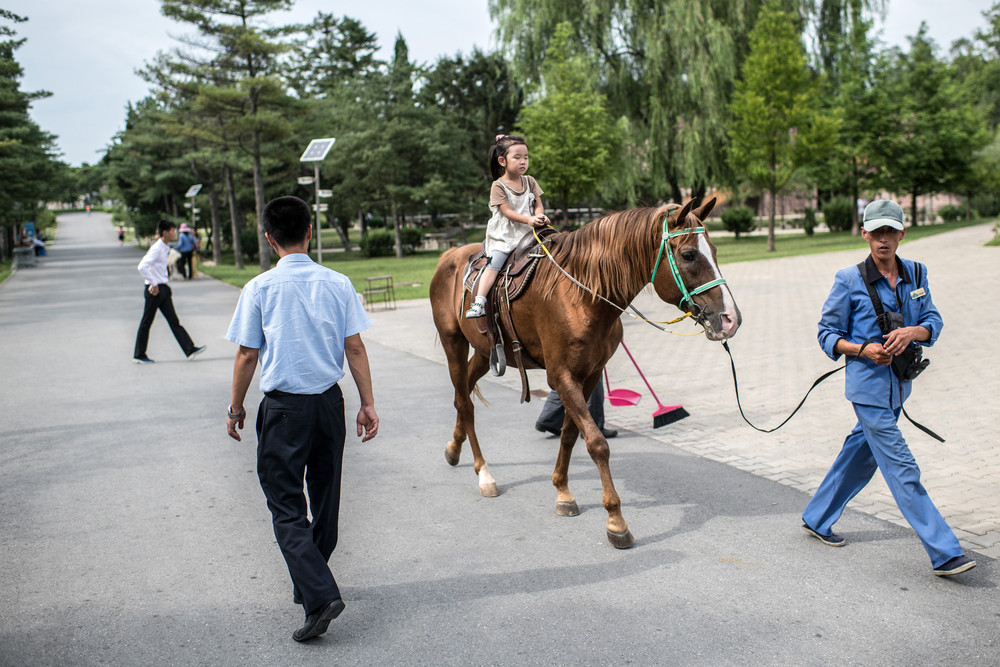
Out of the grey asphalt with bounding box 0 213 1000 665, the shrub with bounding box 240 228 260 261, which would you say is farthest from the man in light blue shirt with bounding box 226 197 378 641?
the shrub with bounding box 240 228 260 261

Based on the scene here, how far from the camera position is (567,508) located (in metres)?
5.11

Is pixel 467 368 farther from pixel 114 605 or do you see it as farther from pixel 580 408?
pixel 114 605

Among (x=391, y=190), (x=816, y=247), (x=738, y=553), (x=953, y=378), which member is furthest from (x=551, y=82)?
(x=738, y=553)

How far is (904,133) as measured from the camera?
3859 centimetres

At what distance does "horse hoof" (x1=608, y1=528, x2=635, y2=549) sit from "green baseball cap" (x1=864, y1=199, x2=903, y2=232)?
2.06m

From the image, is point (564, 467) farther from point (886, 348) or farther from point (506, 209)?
point (886, 348)

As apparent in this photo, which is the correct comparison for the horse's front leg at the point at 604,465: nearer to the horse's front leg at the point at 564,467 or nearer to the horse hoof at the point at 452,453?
the horse's front leg at the point at 564,467

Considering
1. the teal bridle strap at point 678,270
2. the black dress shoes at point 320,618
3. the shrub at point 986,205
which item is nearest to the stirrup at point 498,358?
→ the teal bridle strap at point 678,270

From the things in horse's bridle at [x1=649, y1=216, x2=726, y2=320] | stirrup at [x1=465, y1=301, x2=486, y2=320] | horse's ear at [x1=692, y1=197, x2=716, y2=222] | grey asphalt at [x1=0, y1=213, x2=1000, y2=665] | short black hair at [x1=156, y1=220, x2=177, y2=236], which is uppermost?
short black hair at [x1=156, y1=220, x2=177, y2=236]

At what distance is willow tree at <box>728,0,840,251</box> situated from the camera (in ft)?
97.1

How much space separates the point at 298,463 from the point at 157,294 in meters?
8.78

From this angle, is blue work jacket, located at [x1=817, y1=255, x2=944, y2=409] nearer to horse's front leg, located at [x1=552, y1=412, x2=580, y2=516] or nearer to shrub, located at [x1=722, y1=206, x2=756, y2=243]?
horse's front leg, located at [x1=552, y1=412, x2=580, y2=516]

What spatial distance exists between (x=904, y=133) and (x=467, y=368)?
39177mm

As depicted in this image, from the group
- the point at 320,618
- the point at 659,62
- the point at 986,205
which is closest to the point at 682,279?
the point at 320,618
